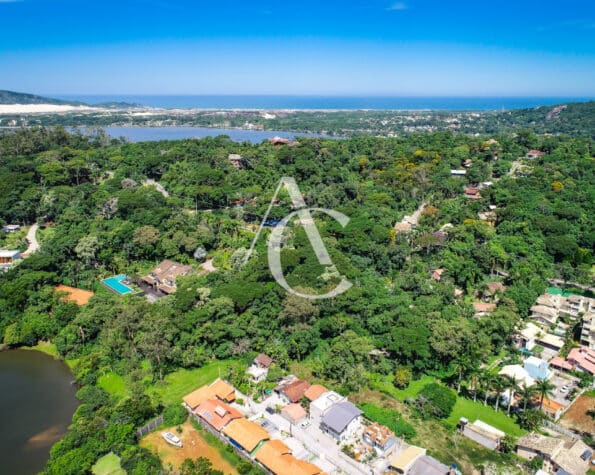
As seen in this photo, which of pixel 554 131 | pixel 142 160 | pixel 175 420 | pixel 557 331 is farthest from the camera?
pixel 554 131

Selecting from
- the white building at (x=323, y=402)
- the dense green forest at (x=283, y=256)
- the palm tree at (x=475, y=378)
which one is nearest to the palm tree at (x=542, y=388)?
the palm tree at (x=475, y=378)

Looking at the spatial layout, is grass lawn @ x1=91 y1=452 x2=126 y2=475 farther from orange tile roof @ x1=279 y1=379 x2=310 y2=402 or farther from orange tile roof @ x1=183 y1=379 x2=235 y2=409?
orange tile roof @ x1=279 y1=379 x2=310 y2=402

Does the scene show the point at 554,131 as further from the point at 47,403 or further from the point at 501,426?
the point at 47,403

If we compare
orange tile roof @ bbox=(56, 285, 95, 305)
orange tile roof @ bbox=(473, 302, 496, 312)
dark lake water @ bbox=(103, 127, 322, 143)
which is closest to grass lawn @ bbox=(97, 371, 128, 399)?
orange tile roof @ bbox=(56, 285, 95, 305)

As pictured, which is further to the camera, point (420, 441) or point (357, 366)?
point (357, 366)

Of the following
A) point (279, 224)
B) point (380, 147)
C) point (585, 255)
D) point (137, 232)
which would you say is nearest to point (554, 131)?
point (380, 147)

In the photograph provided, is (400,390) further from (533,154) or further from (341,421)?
(533,154)
